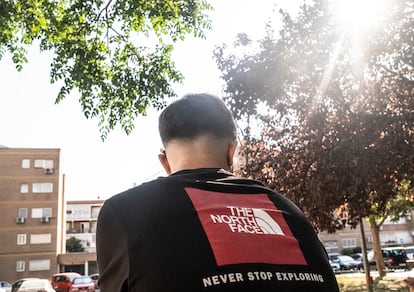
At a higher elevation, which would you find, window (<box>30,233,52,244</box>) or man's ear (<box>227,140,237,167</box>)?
man's ear (<box>227,140,237,167</box>)

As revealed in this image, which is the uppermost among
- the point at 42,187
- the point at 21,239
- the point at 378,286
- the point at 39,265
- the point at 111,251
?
the point at 42,187

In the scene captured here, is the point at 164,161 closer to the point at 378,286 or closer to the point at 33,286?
the point at 378,286

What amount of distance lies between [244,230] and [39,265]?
5384 centimetres

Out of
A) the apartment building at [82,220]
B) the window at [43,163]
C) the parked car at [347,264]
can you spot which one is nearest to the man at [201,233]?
the parked car at [347,264]

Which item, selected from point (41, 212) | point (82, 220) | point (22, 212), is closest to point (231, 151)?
point (41, 212)

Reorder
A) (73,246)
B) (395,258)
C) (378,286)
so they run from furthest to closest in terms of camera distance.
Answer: (73,246) < (395,258) < (378,286)

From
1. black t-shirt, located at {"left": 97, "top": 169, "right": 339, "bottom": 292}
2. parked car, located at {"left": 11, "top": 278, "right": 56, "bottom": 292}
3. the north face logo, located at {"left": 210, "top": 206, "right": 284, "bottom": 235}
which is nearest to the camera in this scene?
black t-shirt, located at {"left": 97, "top": 169, "right": 339, "bottom": 292}

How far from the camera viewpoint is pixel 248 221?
1.46 meters

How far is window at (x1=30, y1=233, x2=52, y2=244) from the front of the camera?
50625 mm

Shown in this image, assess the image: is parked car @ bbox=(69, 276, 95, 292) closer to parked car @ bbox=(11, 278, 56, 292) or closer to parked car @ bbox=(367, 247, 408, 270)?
parked car @ bbox=(11, 278, 56, 292)

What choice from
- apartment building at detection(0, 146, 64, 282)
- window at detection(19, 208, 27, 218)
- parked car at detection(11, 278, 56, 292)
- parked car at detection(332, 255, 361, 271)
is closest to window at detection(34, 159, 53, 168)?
apartment building at detection(0, 146, 64, 282)

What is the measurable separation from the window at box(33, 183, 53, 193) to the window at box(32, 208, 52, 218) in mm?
2064

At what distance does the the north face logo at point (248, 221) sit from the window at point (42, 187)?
54336 mm

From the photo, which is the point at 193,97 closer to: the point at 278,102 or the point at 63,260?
the point at 278,102
